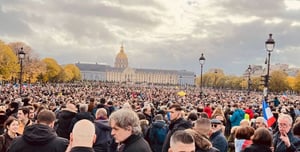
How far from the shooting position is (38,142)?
203 inches

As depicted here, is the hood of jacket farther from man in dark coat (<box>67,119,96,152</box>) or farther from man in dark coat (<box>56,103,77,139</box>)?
man in dark coat (<box>56,103,77,139</box>)

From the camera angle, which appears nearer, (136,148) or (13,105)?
(136,148)

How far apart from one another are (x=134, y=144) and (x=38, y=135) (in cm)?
130

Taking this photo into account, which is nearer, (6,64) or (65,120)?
(65,120)

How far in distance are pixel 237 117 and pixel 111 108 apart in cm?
449

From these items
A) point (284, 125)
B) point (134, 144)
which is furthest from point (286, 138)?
point (134, 144)

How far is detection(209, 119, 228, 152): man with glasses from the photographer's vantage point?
7.70 meters

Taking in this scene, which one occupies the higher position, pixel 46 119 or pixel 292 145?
pixel 46 119

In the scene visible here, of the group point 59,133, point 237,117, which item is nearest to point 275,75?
point 237,117

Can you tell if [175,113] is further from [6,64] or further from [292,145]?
[6,64]

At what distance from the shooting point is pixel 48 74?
107 meters

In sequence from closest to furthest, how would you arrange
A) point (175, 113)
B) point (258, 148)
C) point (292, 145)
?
1. point (258, 148)
2. point (292, 145)
3. point (175, 113)

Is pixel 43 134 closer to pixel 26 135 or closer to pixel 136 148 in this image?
pixel 26 135

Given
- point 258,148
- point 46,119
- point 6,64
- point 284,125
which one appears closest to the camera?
point 46,119
